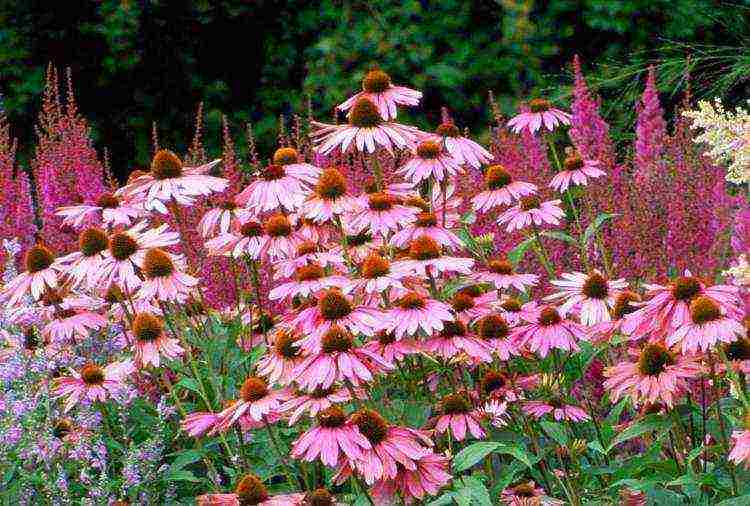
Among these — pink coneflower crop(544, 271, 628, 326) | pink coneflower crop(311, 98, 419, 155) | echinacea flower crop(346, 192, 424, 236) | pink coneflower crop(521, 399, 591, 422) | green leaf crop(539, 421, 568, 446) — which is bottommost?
pink coneflower crop(521, 399, 591, 422)

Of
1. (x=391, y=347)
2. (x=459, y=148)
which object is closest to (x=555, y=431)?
(x=391, y=347)

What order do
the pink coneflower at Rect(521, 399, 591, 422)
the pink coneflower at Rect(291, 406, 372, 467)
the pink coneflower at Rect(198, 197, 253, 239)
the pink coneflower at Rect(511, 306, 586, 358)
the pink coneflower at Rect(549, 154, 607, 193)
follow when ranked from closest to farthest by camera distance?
1. the pink coneflower at Rect(291, 406, 372, 467)
2. the pink coneflower at Rect(511, 306, 586, 358)
3. the pink coneflower at Rect(521, 399, 591, 422)
4. the pink coneflower at Rect(198, 197, 253, 239)
5. the pink coneflower at Rect(549, 154, 607, 193)

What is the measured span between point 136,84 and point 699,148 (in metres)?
3.87

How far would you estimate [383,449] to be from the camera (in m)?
2.02

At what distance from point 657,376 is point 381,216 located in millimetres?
666

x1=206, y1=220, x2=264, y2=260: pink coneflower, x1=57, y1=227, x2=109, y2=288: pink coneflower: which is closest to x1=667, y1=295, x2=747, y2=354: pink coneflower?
x1=206, y1=220, x2=264, y2=260: pink coneflower

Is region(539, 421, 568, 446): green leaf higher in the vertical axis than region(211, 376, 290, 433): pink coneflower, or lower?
lower

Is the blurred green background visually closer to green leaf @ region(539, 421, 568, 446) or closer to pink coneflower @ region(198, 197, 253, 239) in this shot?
pink coneflower @ region(198, 197, 253, 239)

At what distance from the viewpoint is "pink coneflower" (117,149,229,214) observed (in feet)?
8.25

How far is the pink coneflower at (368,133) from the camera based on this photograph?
8.16 feet

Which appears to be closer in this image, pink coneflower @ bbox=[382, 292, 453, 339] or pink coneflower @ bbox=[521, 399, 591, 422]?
pink coneflower @ bbox=[382, 292, 453, 339]

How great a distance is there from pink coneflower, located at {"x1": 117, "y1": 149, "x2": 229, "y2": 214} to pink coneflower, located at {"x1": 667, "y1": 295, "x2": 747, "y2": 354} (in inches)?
39.1

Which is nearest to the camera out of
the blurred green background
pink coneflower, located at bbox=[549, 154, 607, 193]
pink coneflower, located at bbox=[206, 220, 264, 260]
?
pink coneflower, located at bbox=[206, 220, 264, 260]

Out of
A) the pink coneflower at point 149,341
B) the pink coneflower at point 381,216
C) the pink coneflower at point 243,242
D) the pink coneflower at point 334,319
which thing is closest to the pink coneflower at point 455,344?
the pink coneflower at point 334,319
